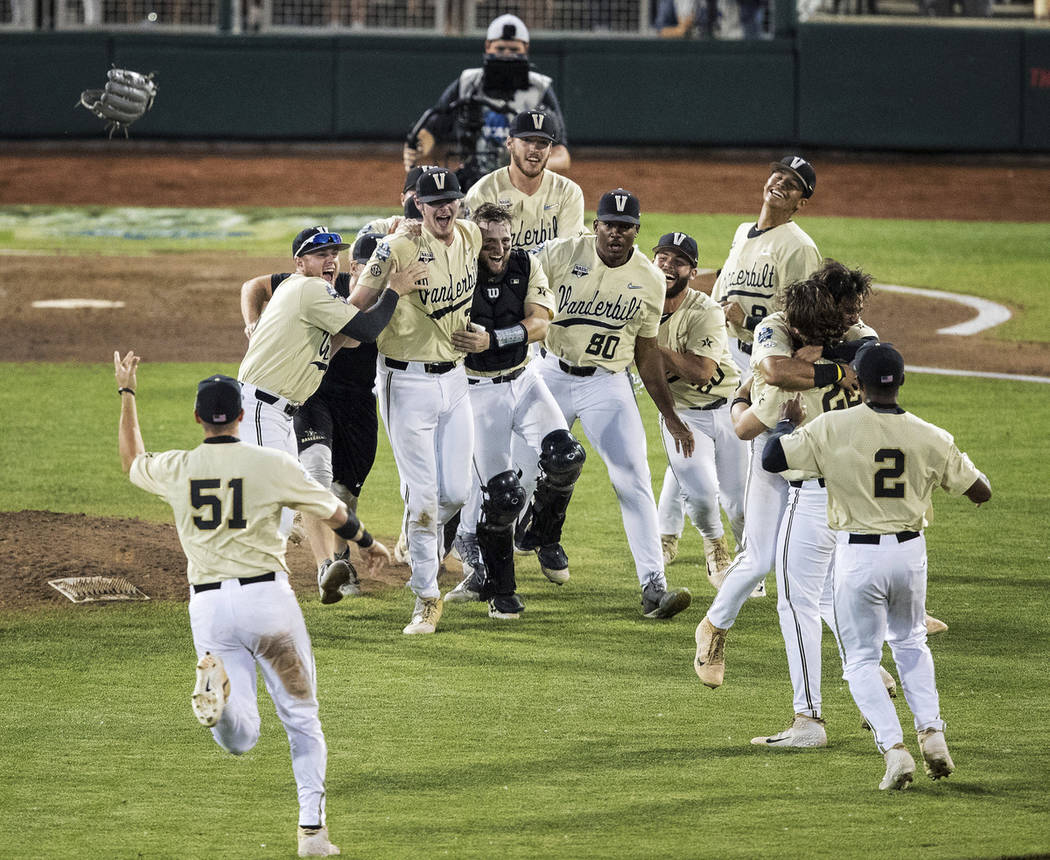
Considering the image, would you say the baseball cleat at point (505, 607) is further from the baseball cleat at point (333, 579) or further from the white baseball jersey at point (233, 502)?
the white baseball jersey at point (233, 502)

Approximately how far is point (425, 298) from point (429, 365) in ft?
1.05

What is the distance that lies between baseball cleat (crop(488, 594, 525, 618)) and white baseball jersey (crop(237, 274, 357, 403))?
1428 millimetres

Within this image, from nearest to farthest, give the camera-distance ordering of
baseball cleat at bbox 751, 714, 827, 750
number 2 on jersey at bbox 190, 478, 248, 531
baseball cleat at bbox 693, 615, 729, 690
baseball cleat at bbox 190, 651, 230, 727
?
1. baseball cleat at bbox 190, 651, 230, 727
2. number 2 on jersey at bbox 190, 478, 248, 531
3. baseball cleat at bbox 751, 714, 827, 750
4. baseball cleat at bbox 693, 615, 729, 690

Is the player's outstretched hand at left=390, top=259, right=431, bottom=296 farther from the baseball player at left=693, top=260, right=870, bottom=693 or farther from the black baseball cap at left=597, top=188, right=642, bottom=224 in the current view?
the baseball player at left=693, top=260, right=870, bottom=693

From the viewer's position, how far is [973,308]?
59.5ft

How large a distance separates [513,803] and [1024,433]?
26.1 ft

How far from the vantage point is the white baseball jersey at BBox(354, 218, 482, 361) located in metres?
7.80

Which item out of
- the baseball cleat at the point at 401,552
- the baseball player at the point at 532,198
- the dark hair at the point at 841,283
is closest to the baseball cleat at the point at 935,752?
the dark hair at the point at 841,283

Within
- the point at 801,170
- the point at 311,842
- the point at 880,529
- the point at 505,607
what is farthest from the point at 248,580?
the point at 801,170

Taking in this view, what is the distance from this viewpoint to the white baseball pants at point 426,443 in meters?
7.79

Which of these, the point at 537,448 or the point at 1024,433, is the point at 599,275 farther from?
the point at 1024,433

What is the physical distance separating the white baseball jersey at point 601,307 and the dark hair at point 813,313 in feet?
6.29

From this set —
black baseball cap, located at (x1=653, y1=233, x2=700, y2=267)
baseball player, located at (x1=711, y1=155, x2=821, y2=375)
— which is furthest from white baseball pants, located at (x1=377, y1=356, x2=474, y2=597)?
baseball player, located at (x1=711, y1=155, x2=821, y2=375)

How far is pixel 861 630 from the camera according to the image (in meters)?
5.74
